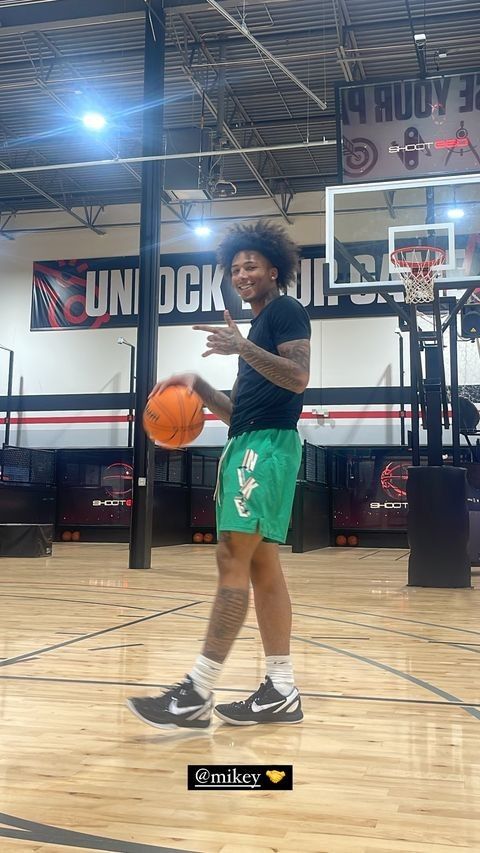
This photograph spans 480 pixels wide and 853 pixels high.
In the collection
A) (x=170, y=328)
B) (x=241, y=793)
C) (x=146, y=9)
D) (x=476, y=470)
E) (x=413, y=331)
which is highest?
(x=146, y=9)

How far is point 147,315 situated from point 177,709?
771cm

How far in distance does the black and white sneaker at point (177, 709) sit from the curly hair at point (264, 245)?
55.4 inches

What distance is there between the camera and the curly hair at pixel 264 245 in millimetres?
2615

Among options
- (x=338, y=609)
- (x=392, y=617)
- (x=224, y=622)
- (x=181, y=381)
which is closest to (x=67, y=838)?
(x=224, y=622)

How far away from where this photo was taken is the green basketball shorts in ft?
7.75

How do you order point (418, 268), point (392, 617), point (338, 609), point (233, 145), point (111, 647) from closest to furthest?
point (111, 647)
point (392, 617)
point (338, 609)
point (418, 268)
point (233, 145)

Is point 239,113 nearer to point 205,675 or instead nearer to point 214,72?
point 214,72

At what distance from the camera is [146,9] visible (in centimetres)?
1022

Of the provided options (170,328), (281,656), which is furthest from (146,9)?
(281,656)

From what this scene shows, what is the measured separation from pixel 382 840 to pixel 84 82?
13141mm

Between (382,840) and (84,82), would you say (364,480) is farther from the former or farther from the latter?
(382,840)

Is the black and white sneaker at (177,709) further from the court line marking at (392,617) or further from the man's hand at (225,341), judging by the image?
the court line marking at (392,617)

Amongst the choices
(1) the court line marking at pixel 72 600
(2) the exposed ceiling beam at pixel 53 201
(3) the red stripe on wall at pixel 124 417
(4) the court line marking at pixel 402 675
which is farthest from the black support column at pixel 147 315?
(3) the red stripe on wall at pixel 124 417

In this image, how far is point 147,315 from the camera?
9.59m
